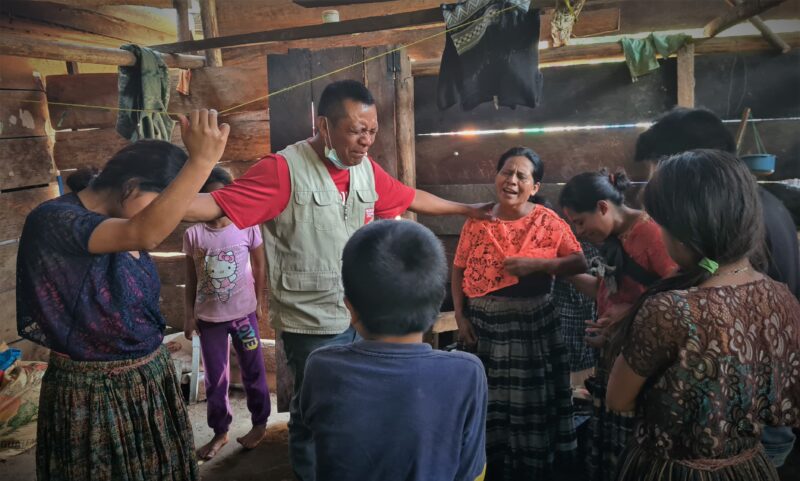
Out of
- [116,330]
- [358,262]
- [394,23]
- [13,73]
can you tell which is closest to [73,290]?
[116,330]

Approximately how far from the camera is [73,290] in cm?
221

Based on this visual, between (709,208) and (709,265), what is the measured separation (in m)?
0.17

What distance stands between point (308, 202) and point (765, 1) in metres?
3.08

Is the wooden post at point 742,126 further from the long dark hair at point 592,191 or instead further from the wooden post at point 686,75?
the long dark hair at point 592,191

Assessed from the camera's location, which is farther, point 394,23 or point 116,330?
point 394,23

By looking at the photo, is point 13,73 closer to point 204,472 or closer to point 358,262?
point 204,472

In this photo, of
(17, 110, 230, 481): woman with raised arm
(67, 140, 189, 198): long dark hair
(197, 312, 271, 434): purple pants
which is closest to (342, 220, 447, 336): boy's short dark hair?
(17, 110, 230, 481): woman with raised arm

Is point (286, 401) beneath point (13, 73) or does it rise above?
beneath

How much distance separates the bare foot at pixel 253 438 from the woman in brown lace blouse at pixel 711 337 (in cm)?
307

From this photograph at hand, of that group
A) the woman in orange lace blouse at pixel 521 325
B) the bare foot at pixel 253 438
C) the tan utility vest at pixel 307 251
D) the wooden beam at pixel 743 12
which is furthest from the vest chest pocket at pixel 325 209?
the wooden beam at pixel 743 12

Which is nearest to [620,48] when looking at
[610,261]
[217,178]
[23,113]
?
[610,261]

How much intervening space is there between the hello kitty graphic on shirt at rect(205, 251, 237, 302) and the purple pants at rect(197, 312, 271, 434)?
0.23 meters

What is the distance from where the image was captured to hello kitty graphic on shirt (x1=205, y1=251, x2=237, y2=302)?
381 centimetres

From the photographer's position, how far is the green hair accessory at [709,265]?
1.56 m
